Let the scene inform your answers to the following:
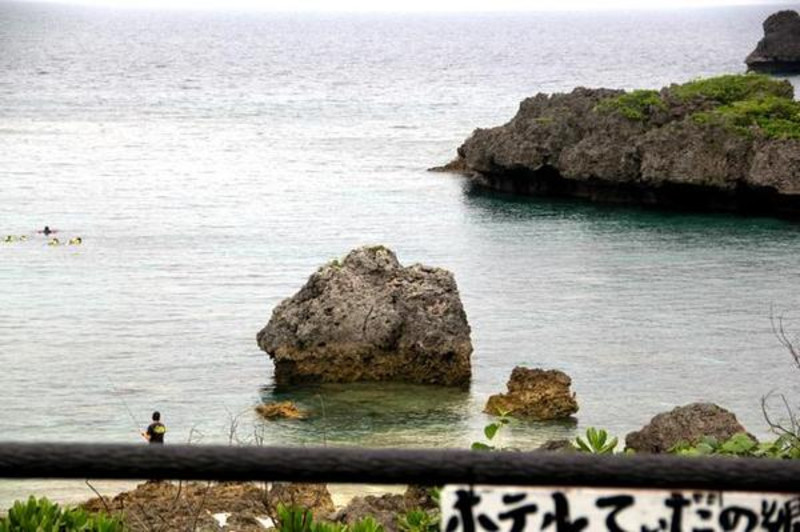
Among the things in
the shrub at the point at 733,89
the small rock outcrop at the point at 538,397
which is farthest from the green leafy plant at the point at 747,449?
the shrub at the point at 733,89

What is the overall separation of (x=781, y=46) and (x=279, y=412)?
507 feet

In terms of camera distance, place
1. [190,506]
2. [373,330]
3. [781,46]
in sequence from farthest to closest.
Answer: [781,46] < [373,330] < [190,506]

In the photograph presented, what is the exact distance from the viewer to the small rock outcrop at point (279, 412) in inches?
1353

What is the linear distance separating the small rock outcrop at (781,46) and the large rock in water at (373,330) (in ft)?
485

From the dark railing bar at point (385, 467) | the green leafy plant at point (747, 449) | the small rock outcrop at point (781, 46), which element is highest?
the dark railing bar at point (385, 467)

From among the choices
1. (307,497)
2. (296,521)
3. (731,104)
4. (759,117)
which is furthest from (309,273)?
(296,521)

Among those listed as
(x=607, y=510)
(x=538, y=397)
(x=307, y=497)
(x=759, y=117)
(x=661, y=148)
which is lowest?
(x=538, y=397)

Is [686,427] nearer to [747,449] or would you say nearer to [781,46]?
[747,449]

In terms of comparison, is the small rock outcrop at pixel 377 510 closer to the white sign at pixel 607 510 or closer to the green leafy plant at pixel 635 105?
the white sign at pixel 607 510

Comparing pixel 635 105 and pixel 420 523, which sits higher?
pixel 420 523

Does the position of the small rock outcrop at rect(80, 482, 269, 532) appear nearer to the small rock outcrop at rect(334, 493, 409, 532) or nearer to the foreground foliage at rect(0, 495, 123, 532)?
the small rock outcrop at rect(334, 493, 409, 532)

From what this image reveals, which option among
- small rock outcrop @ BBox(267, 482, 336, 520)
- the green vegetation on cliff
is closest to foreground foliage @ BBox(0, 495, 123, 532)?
small rock outcrop @ BBox(267, 482, 336, 520)

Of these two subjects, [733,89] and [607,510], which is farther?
[733,89]

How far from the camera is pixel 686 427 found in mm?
21641
